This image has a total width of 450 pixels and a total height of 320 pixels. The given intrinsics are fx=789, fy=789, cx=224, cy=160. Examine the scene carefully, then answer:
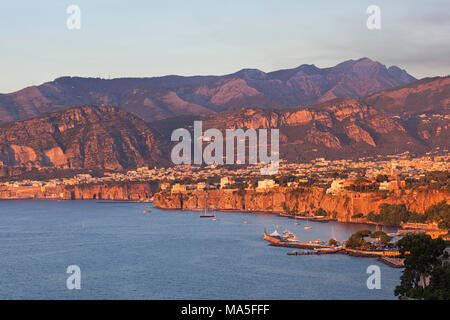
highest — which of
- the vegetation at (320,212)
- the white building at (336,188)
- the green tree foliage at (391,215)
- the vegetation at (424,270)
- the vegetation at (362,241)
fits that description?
the vegetation at (424,270)

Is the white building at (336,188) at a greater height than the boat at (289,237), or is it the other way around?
the white building at (336,188)

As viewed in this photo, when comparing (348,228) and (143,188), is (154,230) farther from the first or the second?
(143,188)

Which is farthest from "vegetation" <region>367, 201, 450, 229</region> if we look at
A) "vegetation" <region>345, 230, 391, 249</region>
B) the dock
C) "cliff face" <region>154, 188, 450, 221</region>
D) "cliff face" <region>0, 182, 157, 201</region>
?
"cliff face" <region>0, 182, 157, 201</region>

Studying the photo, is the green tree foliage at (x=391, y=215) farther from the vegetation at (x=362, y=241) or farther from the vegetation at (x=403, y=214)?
the vegetation at (x=362, y=241)

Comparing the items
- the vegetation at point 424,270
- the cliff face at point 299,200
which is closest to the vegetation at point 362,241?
the vegetation at point 424,270
